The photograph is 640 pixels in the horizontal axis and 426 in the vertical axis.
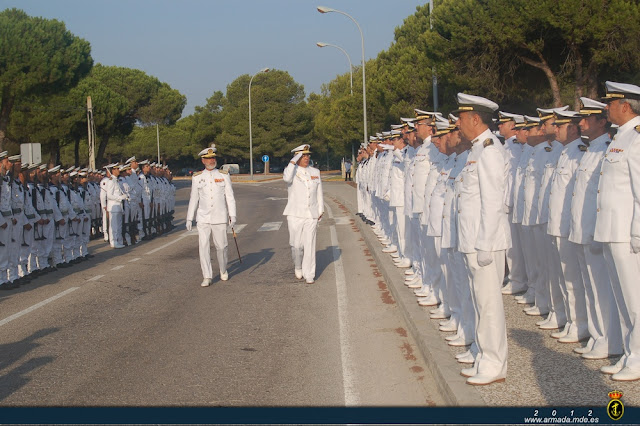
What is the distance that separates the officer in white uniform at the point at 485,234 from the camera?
5.76 meters

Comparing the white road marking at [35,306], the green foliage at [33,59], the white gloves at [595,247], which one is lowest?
the white road marking at [35,306]

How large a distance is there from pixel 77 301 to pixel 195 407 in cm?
561

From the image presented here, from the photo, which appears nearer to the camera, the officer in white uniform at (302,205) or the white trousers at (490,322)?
the white trousers at (490,322)

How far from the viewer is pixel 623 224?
19.2 feet

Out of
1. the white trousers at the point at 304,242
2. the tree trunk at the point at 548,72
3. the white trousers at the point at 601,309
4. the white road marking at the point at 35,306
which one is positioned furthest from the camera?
the tree trunk at the point at 548,72

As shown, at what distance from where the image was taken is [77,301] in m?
10.9

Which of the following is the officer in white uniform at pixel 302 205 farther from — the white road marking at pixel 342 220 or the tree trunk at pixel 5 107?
the tree trunk at pixel 5 107

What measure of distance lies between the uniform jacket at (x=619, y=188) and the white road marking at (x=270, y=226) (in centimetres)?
1705

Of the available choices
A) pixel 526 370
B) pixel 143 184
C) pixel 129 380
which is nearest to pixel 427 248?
pixel 526 370

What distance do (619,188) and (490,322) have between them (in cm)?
151

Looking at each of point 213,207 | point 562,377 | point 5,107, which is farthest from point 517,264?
point 5,107

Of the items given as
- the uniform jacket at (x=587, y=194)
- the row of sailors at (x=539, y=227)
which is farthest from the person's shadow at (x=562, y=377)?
the uniform jacket at (x=587, y=194)

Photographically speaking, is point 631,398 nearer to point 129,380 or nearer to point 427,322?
point 427,322

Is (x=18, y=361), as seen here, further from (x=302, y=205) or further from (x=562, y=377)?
(x=302, y=205)
